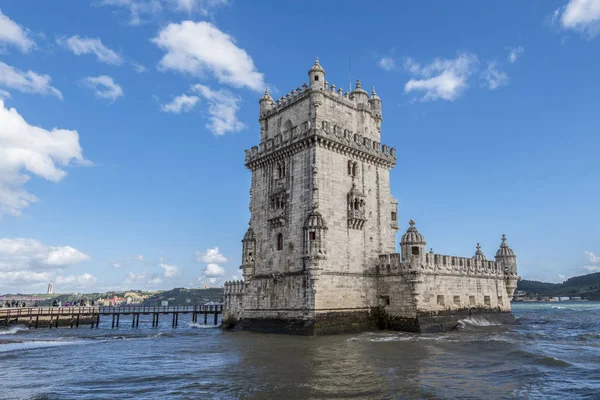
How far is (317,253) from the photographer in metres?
31.2

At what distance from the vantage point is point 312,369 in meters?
19.0

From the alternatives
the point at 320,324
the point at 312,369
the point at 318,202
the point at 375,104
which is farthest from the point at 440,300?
the point at 312,369

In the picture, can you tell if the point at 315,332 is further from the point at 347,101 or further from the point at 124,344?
the point at 347,101

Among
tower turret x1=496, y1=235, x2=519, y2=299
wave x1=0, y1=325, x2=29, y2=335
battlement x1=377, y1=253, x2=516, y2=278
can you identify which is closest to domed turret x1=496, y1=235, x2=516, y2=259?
tower turret x1=496, y1=235, x2=519, y2=299

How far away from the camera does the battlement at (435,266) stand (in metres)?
33.5

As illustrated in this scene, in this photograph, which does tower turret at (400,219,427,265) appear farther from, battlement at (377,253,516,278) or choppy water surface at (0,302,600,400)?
choppy water surface at (0,302,600,400)

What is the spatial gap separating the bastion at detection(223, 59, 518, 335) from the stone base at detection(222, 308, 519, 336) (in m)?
0.07

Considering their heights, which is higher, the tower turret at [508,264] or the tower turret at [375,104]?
the tower turret at [375,104]

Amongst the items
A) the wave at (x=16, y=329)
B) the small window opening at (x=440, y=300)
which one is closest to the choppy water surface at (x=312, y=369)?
the small window opening at (x=440, y=300)

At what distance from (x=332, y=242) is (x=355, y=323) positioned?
6244 mm

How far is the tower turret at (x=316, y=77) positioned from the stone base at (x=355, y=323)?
17.2 meters

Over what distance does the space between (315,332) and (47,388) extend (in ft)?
57.3

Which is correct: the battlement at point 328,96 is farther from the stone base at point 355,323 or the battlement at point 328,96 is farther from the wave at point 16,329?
the wave at point 16,329

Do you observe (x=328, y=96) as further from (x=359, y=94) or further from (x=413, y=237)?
(x=413, y=237)
